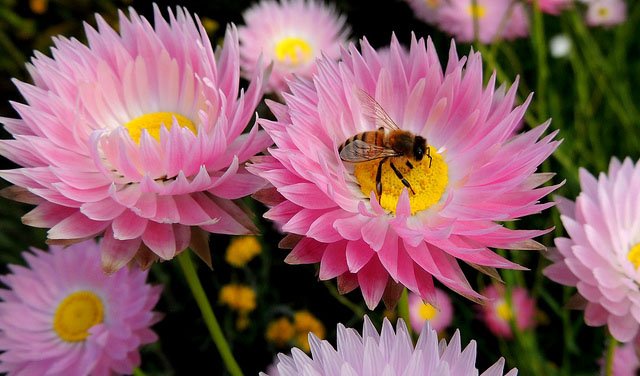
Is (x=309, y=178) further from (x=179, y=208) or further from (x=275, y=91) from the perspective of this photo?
(x=275, y=91)

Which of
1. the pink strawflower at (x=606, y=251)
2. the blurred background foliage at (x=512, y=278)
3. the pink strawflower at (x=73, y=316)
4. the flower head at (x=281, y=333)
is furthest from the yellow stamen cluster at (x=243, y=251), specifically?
the pink strawflower at (x=606, y=251)

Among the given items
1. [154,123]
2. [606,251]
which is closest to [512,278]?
[606,251]

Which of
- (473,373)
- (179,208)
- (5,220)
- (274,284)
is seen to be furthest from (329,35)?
(473,373)

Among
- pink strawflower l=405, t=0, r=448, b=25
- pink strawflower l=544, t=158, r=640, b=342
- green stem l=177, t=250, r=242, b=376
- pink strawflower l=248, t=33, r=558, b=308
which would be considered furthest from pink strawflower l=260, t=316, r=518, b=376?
pink strawflower l=405, t=0, r=448, b=25

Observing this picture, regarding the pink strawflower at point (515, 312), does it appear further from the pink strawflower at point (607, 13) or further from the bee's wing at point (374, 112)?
the pink strawflower at point (607, 13)

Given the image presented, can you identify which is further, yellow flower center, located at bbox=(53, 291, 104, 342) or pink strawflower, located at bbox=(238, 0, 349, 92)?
pink strawflower, located at bbox=(238, 0, 349, 92)

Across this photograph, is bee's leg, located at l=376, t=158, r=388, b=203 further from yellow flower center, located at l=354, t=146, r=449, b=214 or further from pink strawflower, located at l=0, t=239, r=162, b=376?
pink strawflower, located at l=0, t=239, r=162, b=376

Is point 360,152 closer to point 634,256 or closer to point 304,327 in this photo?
point 634,256
